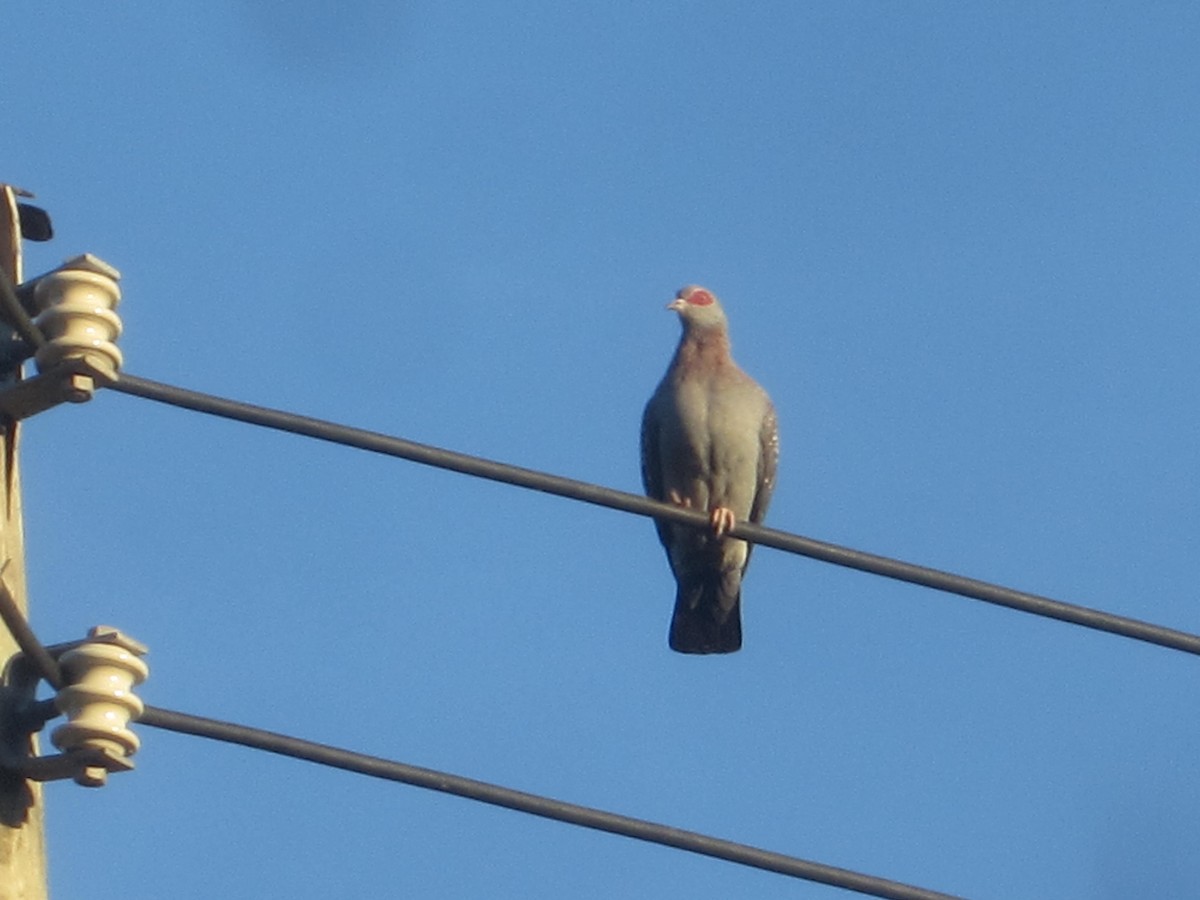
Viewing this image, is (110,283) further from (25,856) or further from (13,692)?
(25,856)

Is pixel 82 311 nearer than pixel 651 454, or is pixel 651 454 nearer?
pixel 82 311

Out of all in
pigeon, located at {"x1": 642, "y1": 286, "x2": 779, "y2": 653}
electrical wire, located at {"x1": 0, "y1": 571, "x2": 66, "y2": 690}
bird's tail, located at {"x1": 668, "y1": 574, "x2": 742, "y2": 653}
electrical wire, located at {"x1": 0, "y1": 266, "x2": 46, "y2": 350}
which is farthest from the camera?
bird's tail, located at {"x1": 668, "y1": 574, "x2": 742, "y2": 653}

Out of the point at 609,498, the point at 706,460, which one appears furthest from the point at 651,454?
the point at 609,498

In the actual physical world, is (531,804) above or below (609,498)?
below

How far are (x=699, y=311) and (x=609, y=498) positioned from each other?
4.27m

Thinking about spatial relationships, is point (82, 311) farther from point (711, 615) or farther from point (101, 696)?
point (711, 615)

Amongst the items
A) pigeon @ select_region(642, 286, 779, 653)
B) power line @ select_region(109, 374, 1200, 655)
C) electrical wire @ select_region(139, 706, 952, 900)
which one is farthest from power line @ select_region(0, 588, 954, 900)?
pigeon @ select_region(642, 286, 779, 653)

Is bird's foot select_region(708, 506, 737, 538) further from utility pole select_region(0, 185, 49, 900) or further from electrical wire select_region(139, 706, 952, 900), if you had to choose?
utility pole select_region(0, 185, 49, 900)

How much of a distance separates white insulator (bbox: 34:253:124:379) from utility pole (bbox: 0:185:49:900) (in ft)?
0.38

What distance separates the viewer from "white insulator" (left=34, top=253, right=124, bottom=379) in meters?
4.51

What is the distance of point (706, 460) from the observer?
29.1 ft

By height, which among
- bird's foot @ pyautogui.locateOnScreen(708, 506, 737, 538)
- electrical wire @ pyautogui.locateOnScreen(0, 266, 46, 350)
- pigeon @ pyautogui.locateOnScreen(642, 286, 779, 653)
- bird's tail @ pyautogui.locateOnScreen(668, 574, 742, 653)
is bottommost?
electrical wire @ pyautogui.locateOnScreen(0, 266, 46, 350)

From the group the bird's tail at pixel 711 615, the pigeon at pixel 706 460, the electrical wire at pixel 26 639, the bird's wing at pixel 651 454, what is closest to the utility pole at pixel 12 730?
the electrical wire at pixel 26 639

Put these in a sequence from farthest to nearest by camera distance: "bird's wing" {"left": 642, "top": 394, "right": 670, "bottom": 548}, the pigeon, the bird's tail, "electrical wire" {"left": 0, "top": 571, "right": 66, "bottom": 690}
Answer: the bird's tail, "bird's wing" {"left": 642, "top": 394, "right": 670, "bottom": 548}, the pigeon, "electrical wire" {"left": 0, "top": 571, "right": 66, "bottom": 690}
